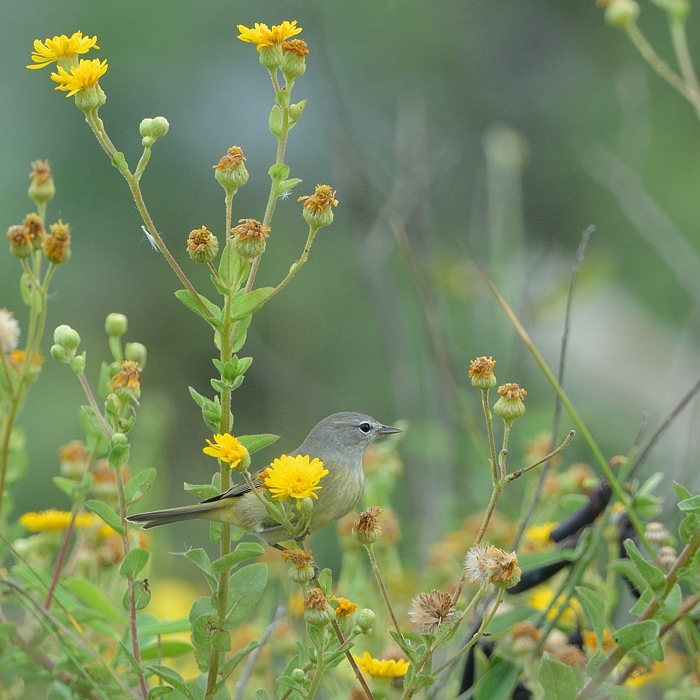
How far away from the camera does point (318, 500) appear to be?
3.86 ft

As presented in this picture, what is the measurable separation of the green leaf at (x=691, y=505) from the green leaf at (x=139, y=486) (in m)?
0.52

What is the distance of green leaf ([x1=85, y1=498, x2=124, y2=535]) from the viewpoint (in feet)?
3.08

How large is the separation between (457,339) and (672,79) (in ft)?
9.08

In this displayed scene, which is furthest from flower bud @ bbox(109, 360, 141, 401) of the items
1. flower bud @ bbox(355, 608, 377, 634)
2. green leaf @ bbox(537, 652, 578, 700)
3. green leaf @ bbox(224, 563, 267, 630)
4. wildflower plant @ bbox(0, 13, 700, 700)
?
green leaf @ bbox(537, 652, 578, 700)

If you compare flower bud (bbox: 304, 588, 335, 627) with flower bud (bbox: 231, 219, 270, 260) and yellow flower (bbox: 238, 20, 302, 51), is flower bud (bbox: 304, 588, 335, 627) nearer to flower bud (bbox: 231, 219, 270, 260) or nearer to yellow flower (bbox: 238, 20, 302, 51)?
flower bud (bbox: 231, 219, 270, 260)

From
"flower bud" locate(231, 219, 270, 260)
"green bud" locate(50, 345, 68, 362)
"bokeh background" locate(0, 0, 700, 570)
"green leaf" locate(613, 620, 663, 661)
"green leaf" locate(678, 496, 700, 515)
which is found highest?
"flower bud" locate(231, 219, 270, 260)

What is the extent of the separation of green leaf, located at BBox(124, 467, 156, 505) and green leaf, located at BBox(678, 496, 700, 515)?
0.52 metres

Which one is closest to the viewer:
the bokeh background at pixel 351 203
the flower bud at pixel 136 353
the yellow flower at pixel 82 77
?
the yellow flower at pixel 82 77

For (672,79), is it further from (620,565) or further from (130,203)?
(130,203)

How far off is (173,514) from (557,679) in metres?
0.51

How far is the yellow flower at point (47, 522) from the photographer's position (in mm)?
1331

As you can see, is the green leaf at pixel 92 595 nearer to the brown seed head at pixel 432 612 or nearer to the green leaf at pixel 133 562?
the green leaf at pixel 133 562

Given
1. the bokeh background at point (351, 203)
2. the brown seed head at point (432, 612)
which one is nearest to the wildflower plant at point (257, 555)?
the brown seed head at point (432, 612)

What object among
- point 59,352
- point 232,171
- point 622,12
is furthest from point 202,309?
point 622,12
